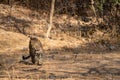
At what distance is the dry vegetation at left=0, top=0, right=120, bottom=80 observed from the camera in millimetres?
10039

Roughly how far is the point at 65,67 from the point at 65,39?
4958 mm

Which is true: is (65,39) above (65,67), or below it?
below

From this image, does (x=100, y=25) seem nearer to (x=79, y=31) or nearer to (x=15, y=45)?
(x=79, y=31)

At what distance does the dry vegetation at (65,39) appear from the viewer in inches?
395

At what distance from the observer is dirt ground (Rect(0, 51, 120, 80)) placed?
942 centimetres

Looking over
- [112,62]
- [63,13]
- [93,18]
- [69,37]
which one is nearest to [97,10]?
[93,18]

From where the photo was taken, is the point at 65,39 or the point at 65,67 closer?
the point at 65,67

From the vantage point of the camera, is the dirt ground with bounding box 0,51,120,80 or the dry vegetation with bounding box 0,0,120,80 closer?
the dirt ground with bounding box 0,51,120,80

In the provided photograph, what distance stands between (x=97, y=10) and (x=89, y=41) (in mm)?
3338

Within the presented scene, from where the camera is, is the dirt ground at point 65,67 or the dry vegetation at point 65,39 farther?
the dry vegetation at point 65,39

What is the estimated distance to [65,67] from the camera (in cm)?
1057

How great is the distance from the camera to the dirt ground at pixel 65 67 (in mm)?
9422

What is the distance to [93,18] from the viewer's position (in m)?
18.0

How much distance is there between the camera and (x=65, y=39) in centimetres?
1547
